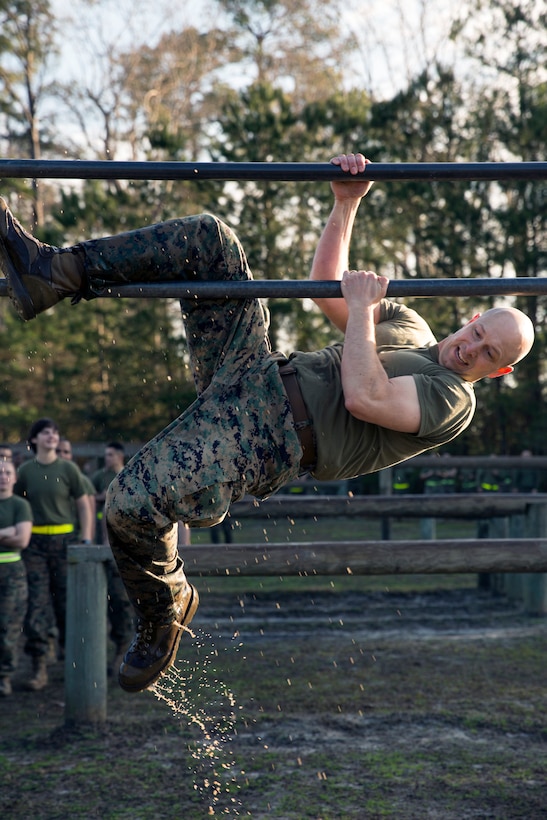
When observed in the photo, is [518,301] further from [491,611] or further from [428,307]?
[491,611]

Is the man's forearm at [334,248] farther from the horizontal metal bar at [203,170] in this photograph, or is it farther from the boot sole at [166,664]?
the boot sole at [166,664]

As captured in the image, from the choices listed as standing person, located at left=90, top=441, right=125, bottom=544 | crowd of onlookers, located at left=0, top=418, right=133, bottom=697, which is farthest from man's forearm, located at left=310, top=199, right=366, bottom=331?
standing person, located at left=90, top=441, right=125, bottom=544

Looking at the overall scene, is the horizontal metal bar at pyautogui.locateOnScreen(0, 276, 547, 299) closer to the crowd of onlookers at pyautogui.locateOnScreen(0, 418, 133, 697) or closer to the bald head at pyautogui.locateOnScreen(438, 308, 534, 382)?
the bald head at pyautogui.locateOnScreen(438, 308, 534, 382)

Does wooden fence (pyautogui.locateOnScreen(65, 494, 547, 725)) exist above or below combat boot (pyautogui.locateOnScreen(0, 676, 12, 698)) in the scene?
above

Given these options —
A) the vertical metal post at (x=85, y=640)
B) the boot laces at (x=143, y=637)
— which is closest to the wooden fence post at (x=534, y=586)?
the vertical metal post at (x=85, y=640)

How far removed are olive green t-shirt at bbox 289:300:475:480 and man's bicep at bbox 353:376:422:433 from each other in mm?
27

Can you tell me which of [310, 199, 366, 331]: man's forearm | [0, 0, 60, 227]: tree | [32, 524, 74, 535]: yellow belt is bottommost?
[32, 524, 74, 535]: yellow belt

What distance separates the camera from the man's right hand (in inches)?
123

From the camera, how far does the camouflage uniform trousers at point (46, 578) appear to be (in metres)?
7.51

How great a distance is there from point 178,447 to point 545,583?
265 inches

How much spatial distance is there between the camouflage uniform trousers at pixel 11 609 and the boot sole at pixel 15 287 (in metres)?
4.44

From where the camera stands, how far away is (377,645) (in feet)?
26.6

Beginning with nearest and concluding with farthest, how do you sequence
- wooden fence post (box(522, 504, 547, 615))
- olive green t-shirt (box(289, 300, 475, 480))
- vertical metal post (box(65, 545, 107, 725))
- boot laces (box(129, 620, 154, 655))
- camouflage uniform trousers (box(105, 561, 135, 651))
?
olive green t-shirt (box(289, 300, 475, 480)) → boot laces (box(129, 620, 154, 655)) → vertical metal post (box(65, 545, 107, 725)) → camouflage uniform trousers (box(105, 561, 135, 651)) → wooden fence post (box(522, 504, 547, 615))

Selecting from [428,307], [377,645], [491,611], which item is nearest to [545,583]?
[491,611]
